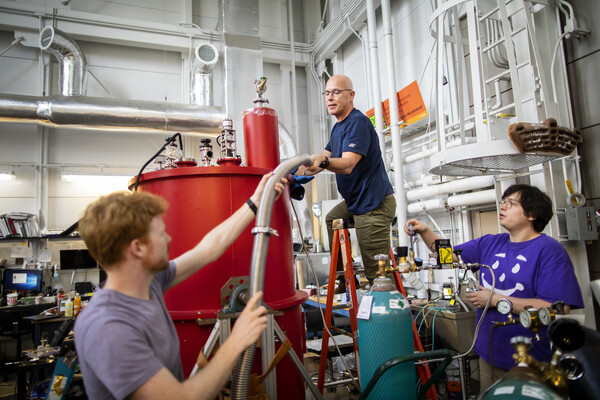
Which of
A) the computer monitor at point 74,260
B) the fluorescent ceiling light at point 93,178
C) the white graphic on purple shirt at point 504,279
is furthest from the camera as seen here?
the fluorescent ceiling light at point 93,178

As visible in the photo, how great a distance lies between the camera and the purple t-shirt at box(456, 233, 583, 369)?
1.66 metres

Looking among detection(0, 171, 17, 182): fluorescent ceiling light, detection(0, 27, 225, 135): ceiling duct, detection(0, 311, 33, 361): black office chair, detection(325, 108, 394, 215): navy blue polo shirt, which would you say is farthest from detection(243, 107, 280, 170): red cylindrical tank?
detection(0, 171, 17, 182): fluorescent ceiling light

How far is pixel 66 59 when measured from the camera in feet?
19.2

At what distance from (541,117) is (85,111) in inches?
216

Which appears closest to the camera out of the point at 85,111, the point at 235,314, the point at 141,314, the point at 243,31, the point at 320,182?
the point at 141,314

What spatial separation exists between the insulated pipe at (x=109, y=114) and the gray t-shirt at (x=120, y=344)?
5.11 metres

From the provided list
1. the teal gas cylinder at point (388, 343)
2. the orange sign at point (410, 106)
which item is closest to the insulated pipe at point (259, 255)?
the teal gas cylinder at point (388, 343)

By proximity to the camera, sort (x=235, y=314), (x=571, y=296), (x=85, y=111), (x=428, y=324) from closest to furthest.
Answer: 1. (x=235, y=314)
2. (x=571, y=296)
3. (x=428, y=324)
4. (x=85, y=111)

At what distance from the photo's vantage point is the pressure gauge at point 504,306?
1.59 metres

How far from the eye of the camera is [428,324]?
3039 mm

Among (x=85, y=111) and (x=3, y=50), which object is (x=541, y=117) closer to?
(x=85, y=111)

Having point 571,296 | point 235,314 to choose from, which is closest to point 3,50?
point 235,314

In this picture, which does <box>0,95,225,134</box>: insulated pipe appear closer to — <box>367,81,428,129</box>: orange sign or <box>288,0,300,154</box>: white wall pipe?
<box>288,0,300,154</box>: white wall pipe

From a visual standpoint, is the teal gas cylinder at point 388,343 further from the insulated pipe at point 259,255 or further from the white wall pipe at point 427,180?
the white wall pipe at point 427,180
